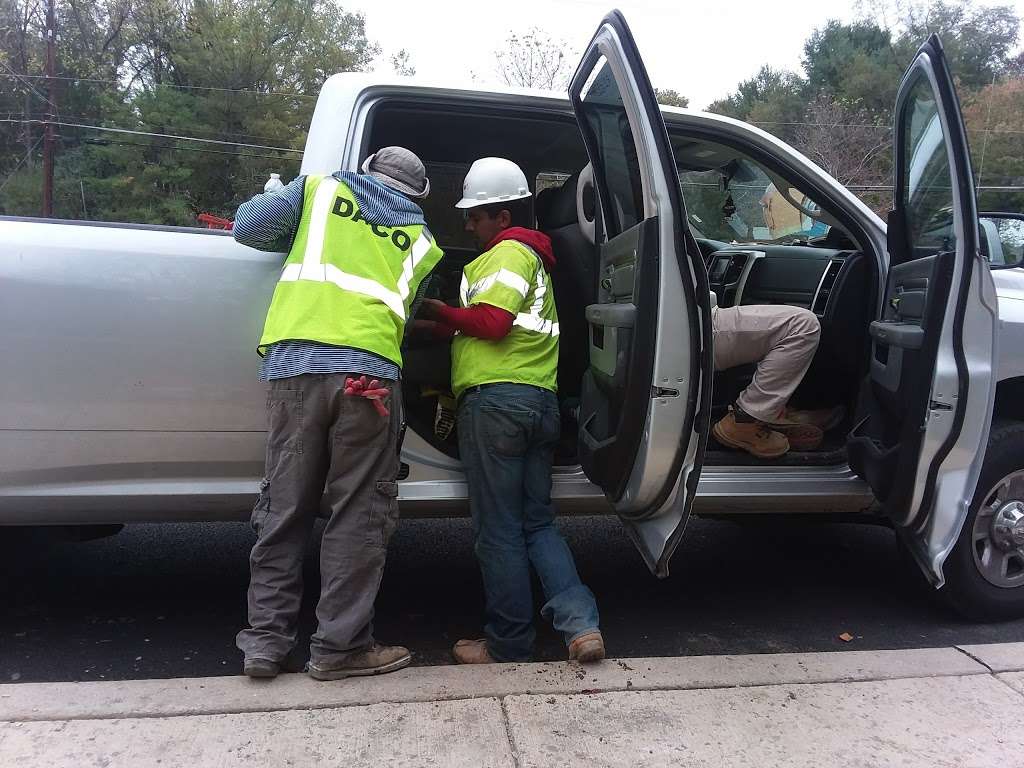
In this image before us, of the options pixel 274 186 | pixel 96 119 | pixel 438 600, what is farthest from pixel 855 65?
pixel 274 186

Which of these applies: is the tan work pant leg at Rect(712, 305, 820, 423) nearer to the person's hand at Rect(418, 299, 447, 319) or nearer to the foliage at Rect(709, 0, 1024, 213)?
the person's hand at Rect(418, 299, 447, 319)

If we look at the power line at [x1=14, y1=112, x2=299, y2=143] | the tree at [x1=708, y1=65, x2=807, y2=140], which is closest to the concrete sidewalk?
the power line at [x1=14, y1=112, x2=299, y2=143]

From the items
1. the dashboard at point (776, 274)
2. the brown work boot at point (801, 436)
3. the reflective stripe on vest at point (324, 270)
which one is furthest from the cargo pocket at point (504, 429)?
the dashboard at point (776, 274)

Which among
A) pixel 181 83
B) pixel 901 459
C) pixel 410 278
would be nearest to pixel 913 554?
pixel 901 459

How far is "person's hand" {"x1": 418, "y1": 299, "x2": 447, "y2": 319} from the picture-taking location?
3146mm

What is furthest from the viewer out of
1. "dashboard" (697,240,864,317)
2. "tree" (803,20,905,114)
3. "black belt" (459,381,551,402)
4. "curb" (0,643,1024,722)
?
"tree" (803,20,905,114)

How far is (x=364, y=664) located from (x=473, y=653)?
414 mm

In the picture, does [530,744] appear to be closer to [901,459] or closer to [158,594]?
[901,459]

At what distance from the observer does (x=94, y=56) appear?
31656 millimetres

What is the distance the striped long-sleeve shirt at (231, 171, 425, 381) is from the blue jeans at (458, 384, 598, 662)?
1.35ft

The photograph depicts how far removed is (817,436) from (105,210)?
95.2 ft

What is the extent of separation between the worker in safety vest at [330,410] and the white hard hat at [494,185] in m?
0.49

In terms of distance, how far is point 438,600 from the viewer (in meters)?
3.81

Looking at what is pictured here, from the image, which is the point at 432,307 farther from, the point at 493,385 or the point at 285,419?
the point at 285,419
